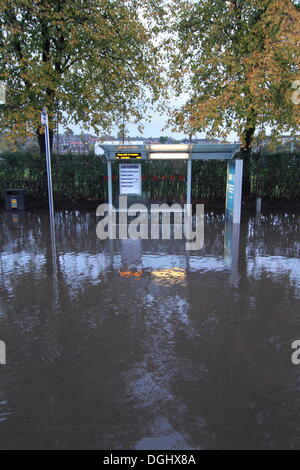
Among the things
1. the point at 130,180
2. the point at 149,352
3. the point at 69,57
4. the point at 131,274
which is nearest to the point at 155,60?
the point at 69,57

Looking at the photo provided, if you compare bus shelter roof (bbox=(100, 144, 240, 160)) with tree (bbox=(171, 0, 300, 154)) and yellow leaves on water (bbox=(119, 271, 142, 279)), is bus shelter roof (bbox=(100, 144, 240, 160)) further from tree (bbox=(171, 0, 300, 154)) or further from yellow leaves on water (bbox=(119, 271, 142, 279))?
yellow leaves on water (bbox=(119, 271, 142, 279))

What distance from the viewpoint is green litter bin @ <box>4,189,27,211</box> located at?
594 inches

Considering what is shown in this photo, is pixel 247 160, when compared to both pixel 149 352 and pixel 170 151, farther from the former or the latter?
pixel 149 352

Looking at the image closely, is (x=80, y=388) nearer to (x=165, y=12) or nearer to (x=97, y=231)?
(x=97, y=231)

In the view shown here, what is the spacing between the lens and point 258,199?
579 inches

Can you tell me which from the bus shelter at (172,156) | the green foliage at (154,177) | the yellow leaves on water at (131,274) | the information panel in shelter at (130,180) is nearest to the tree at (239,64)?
the green foliage at (154,177)

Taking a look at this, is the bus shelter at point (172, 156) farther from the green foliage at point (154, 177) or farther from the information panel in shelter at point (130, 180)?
the green foliage at point (154, 177)

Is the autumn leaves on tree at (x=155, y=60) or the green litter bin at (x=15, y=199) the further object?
the green litter bin at (x=15, y=199)

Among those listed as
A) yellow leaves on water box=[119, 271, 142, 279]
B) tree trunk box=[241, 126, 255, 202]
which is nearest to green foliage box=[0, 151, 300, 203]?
tree trunk box=[241, 126, 255, 202]

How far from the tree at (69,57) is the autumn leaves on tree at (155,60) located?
0.14ft

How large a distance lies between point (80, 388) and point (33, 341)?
1.19 meters

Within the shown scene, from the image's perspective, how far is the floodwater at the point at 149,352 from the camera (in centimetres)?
301

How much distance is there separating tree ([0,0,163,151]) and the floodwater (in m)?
7.81
